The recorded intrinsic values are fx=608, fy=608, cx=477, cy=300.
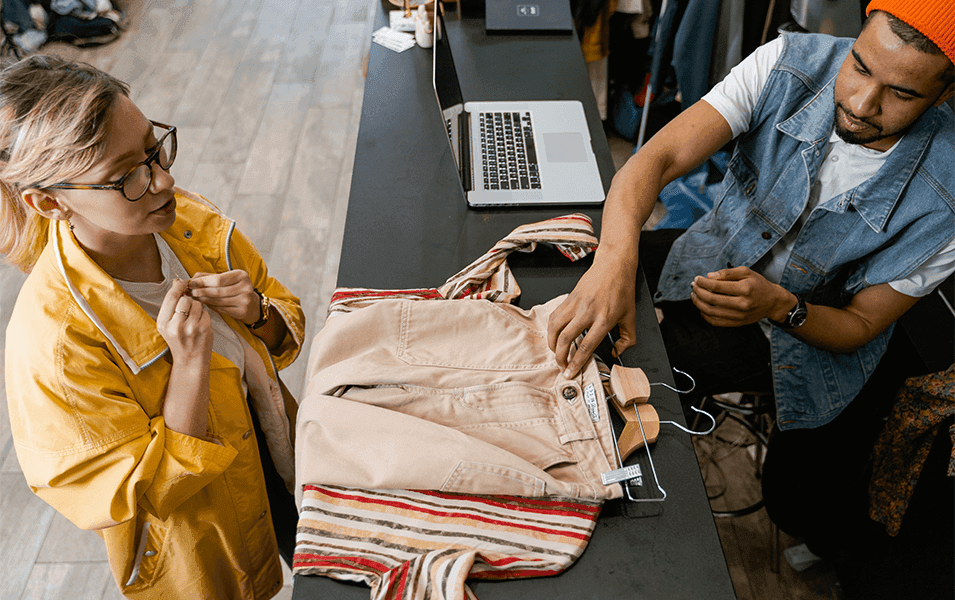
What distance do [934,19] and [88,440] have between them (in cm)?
158

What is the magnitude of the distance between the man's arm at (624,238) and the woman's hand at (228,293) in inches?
23.3

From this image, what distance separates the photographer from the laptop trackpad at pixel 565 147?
1647 mm

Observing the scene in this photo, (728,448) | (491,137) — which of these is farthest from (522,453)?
(728,448)

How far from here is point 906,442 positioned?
4.51 feet

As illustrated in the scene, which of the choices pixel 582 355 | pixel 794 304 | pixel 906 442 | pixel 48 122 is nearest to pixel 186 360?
pixel 48 122

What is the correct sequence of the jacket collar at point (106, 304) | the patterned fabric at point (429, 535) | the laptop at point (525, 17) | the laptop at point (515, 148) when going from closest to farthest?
the patterned fabric at point (429, 535), the jacket collar at point (106, 304), the laptop at point (515, 148), the laptop at point (525, 17)

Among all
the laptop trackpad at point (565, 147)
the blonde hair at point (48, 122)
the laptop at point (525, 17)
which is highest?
the blonde hair at point (48, 122)

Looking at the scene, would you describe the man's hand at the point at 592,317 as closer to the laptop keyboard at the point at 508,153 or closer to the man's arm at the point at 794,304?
the man's arm at the point at 794,304

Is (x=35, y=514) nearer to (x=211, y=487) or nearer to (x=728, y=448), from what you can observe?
(x=211, y=487)

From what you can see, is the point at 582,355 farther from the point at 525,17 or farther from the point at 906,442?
the point at 525,17

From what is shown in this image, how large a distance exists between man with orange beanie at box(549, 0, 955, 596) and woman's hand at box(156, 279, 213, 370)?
2.04 feet

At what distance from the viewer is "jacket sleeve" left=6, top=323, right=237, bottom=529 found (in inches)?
37.5

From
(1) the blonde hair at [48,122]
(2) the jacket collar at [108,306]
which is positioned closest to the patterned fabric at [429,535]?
(2) the jacket collar at [108,306]

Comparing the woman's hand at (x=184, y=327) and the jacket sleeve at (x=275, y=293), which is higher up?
the woman's hand at (x=184, y=327)
